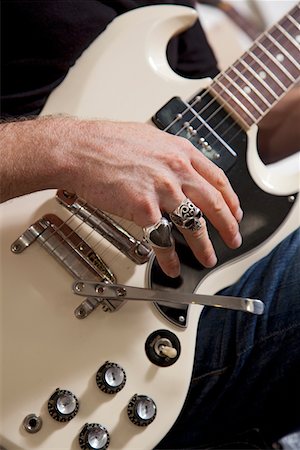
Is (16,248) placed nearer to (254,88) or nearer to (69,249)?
(69,249)

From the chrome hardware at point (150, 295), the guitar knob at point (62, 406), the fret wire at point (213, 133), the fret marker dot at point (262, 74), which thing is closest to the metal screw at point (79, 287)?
the chrome hardware at point (150, 295)

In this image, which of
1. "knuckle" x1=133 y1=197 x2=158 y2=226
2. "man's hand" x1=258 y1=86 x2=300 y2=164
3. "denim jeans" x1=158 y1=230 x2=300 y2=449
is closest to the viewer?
"knuckle" x1=133 y1=197 x2=158 y2=226

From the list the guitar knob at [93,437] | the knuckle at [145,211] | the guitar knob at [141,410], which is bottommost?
the guitar knob at [141,410]

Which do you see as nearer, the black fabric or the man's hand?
the black fabric

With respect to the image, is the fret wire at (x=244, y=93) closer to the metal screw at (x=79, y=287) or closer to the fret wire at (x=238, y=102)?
the fret wire at (x=238, y=102)

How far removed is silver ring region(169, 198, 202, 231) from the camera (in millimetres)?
618

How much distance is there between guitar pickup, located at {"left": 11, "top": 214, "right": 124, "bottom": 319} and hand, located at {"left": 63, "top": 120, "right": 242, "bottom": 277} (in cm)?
7

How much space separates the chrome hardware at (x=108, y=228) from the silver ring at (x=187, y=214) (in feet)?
0.26

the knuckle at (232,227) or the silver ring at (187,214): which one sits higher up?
the silver ring at (187,214)

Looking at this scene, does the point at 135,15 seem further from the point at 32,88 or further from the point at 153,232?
the point at 153,232

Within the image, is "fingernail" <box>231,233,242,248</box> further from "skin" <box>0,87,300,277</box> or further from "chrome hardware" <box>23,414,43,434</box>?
"chrome hardware" <box>23,414,43,434</box>

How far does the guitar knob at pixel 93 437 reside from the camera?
0.63 meters

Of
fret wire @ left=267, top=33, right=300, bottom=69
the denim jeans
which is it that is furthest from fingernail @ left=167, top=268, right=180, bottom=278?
fret wire @ left=267, top=33, right=300, bottom=69

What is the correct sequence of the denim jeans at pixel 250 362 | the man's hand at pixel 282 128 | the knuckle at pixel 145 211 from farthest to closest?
the man's hand at pixel 282 128 < the denim jeans at pixel 250 362 < the knuckle at pixel 145 211
